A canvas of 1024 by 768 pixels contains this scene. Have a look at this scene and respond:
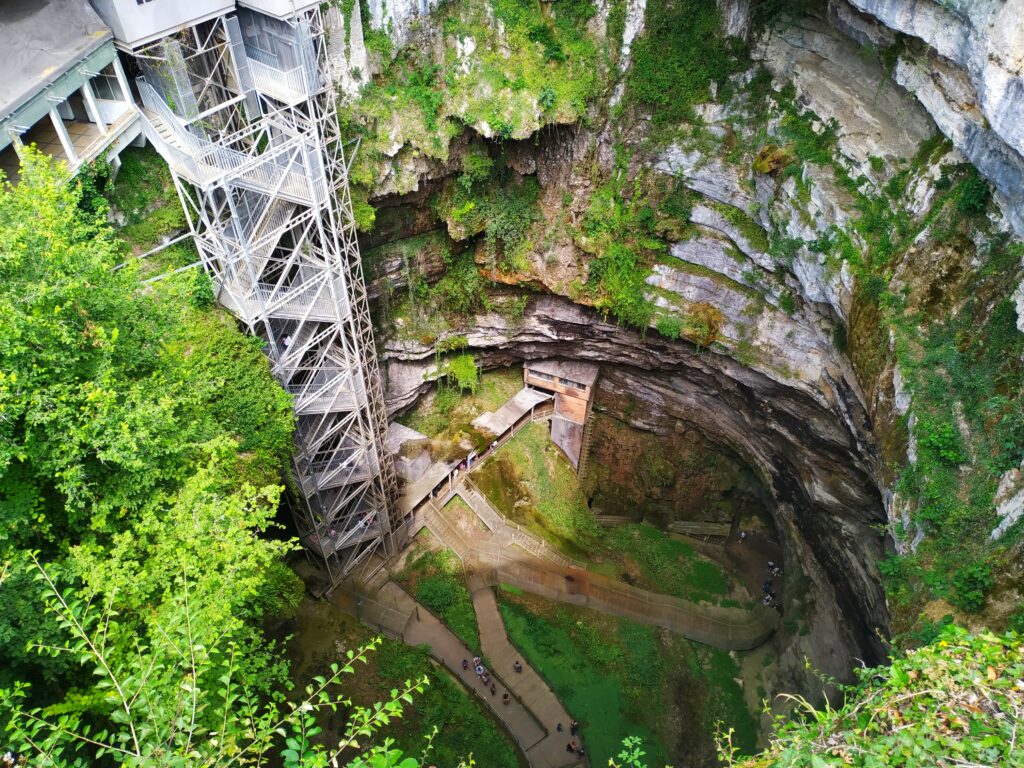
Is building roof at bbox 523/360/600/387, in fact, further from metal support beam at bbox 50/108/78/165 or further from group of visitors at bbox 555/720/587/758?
metal support beam at bbox 50/108/78/165

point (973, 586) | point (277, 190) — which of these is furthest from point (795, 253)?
point (277, 190)

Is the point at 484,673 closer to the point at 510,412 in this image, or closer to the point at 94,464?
the point at 510,412

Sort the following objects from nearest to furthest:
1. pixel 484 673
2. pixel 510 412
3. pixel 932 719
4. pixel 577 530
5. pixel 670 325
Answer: pixel 932 719 → pixel 670 325 → pixel 484 673 → pixel 577 530 → pixel 510 412

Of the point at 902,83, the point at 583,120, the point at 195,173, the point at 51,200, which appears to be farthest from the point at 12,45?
the point at 902,83

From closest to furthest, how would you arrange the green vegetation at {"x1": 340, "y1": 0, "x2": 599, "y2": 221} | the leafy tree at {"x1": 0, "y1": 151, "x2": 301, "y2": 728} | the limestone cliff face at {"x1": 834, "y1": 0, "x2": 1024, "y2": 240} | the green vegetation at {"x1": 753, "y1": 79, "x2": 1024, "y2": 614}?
the leafy tree at {"x1": 0, "y1": 151, "x2": 301, "y2": 728}
the limestone cliff face at {"x1": 834, "y1": 0, "x2": 1024, "y2": 240}
the green vegetation at {"x1": 753, "y1": 79, "x2": 1024, "y2": 614}
the green vegetation at {"x1": 340, "y1": 0, "x2": 599, "y2": 221}

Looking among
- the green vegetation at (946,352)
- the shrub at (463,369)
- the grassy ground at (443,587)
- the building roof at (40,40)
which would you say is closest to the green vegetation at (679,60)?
the green vegetation at (946,352)

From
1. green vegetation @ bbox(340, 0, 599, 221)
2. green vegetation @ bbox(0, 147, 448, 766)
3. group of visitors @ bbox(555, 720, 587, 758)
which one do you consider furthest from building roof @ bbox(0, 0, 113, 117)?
group of visitors @ bbox(555, 720, 587, 758)

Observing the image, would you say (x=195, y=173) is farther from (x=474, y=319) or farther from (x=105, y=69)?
(x=474, y=319)
